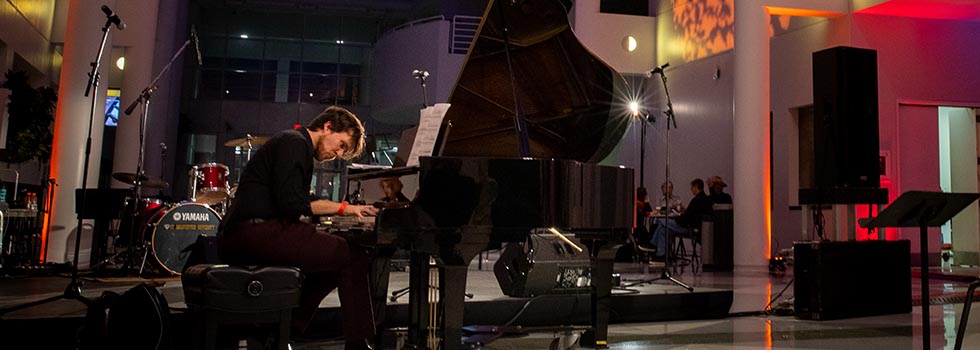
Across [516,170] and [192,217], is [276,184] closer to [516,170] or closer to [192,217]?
[516,170]

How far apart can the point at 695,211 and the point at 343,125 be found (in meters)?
7.25

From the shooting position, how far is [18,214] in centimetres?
617

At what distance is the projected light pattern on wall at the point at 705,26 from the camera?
37.1ft

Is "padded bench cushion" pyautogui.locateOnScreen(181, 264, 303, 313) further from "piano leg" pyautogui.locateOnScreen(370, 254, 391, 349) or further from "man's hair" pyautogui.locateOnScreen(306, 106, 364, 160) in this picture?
"piano leg" pyautogui.locateOnScreen(370, 254, 391, 349)

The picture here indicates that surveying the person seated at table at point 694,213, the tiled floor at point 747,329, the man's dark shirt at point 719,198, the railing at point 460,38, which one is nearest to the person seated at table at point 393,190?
the tiled floor at point 747,329

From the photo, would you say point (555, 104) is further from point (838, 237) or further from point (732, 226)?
point (732, 226)

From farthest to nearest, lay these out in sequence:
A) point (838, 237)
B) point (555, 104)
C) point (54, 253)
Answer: point (54, 253), point (838, 237), point (555, 104)

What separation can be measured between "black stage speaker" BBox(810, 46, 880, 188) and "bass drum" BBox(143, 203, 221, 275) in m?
5.35

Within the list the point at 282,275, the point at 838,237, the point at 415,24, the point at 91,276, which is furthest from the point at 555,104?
the point at 415,24

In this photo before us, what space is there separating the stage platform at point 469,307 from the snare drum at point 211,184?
0.89 m

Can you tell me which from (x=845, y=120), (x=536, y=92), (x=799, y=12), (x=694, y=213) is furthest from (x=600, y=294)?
(x=799, y=12)

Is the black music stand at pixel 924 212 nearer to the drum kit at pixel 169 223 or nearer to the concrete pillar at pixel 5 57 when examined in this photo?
the drum kit at pixel 169 223

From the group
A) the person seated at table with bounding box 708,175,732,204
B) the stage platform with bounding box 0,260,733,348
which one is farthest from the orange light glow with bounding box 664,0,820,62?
the stage platform with bounding box 0,260,733,348

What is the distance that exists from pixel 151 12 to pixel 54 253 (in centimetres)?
507
